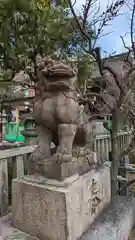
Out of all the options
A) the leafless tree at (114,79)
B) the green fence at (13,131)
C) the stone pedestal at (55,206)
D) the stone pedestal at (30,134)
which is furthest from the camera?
the green fence at (13,131)

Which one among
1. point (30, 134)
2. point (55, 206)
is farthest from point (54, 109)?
point (30, 134)

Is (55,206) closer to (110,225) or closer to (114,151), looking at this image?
(110,225)

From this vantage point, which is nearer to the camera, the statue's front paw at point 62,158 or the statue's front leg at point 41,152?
the statue's front paw at point 62,158

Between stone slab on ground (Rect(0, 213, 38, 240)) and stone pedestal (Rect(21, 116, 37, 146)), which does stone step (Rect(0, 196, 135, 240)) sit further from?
stone pedestal (Rect(21, 116, 37, 146))

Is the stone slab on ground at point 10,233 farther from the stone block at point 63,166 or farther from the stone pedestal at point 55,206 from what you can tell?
the stone block at point 63,166

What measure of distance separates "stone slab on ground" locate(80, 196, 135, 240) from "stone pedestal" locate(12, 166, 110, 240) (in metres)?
0.06

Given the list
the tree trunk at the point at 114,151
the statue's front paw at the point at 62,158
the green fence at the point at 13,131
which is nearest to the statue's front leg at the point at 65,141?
the statue's front paw at the point at 62,158

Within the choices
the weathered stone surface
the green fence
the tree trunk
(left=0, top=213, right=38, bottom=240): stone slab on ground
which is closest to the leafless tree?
the tree trunk

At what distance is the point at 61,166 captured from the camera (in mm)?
1232

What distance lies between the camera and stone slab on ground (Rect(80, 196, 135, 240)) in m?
1.31

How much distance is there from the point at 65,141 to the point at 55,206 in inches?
15.0

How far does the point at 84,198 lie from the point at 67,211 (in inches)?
8.4

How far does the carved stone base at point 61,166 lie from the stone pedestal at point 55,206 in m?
0.03

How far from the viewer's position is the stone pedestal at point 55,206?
3.78ft
